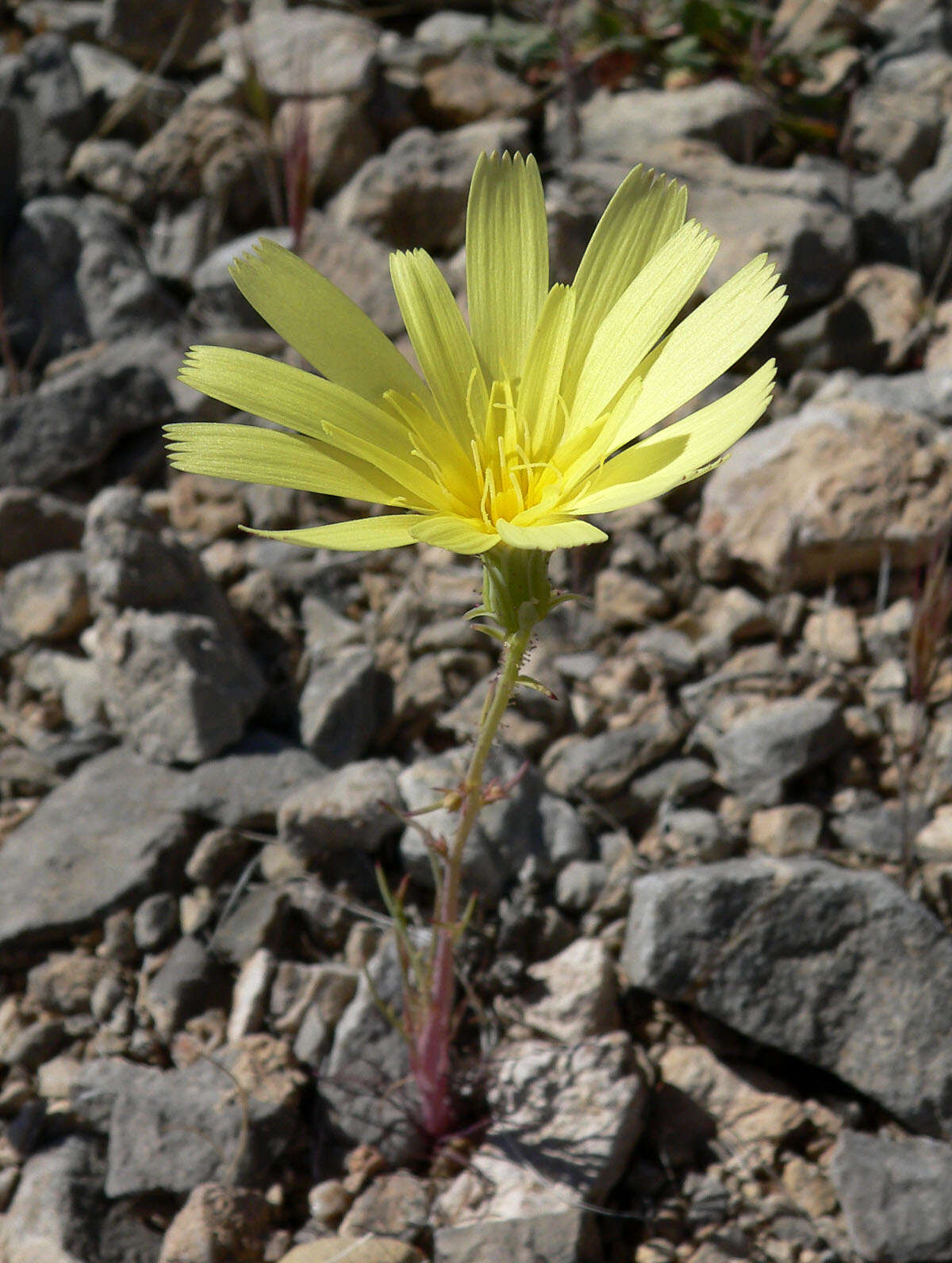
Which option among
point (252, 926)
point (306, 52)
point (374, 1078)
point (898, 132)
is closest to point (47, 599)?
point (252, 926)

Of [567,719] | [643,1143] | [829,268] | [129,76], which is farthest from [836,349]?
[129,76]

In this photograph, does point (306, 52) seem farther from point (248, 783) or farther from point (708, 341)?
point (708, 341)

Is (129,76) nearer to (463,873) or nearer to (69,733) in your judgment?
(69,733)

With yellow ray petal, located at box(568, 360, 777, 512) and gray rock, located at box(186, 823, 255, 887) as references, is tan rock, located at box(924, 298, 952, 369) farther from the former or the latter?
gray rock, located at box(186, 823, 255, 887)

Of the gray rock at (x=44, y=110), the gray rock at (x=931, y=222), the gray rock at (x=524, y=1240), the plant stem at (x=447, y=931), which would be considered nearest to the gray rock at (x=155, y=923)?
the plant stem at (x=447, y=931)

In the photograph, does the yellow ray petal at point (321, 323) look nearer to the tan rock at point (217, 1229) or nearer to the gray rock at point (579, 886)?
the gray rock at point (579, 886)

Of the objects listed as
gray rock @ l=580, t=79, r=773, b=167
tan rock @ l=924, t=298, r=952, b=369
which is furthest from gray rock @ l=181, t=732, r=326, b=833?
gray rock @ l=580, t=79, r=773, b=167
